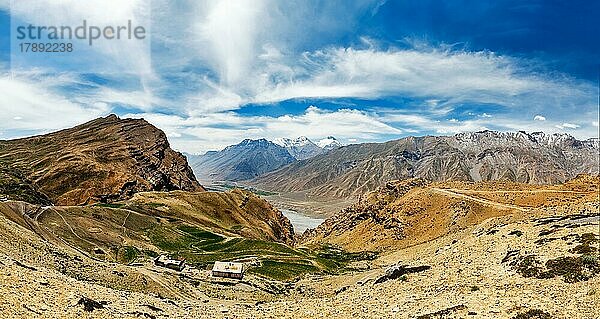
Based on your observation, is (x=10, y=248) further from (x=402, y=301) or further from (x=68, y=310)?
(x=402, y=301)

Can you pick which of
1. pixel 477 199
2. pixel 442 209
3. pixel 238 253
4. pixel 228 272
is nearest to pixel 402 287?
pixel 228 272

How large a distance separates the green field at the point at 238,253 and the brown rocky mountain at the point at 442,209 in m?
26.9

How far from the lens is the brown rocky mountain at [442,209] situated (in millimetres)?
135375

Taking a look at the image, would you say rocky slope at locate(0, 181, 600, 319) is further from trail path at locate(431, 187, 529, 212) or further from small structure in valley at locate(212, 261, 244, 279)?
trail path at locate(431, 187, 529, 212)

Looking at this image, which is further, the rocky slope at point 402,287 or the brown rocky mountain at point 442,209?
the brown rocky mountain at point 442,209

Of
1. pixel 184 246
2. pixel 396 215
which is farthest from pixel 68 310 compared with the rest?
pixel 396 215

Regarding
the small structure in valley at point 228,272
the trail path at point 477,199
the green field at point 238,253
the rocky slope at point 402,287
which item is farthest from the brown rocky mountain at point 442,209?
the rocky slope at point 402,287

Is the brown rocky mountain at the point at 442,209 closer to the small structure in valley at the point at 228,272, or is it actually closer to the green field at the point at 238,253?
the green field at the point at 238,253

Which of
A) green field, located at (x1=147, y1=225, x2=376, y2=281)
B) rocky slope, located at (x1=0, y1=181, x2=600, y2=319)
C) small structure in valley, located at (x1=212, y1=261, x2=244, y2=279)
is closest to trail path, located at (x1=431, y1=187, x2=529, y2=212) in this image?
green field, located at (x1=147, y1=225, x2=376, y2=281)

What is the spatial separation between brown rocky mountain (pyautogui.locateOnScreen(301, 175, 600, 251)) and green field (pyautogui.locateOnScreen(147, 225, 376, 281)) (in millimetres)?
26860

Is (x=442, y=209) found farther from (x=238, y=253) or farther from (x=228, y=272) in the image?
(x=228, y=272)

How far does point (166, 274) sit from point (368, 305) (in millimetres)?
33315

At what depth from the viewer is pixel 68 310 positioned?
26578 millimetres

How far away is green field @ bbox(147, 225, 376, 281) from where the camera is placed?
297 feet
